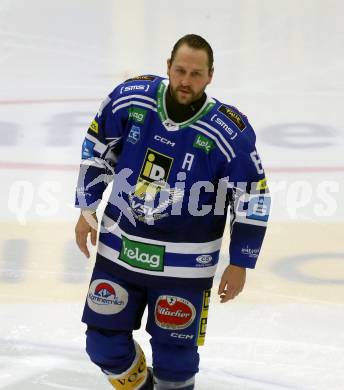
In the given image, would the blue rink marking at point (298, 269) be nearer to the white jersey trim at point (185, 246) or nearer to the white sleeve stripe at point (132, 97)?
the white jersey trim at point (185, 246)

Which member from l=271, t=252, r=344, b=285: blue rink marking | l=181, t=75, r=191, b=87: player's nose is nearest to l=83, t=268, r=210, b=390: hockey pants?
l=181, t=75, r=191, b=87: player's nose

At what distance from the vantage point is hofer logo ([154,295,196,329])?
2.80 metres

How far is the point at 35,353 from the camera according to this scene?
10.9 ft

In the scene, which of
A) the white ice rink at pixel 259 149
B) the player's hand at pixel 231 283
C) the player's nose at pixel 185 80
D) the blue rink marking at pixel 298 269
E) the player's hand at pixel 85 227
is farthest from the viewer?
the blue rink marking at pixel 298 269

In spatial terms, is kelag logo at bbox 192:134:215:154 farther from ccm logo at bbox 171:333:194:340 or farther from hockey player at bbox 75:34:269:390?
ccm logo at bbox 171:333:194:340

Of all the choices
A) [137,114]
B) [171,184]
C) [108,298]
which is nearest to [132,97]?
[137,114]

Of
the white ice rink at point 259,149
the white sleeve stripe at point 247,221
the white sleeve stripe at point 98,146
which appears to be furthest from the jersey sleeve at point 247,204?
the white ice rink at point 259,149

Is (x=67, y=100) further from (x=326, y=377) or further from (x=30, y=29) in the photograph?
(x=326, y=377)

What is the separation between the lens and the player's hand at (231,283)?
2.78 m

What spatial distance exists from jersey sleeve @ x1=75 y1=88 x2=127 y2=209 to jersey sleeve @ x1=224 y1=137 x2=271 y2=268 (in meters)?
0.35

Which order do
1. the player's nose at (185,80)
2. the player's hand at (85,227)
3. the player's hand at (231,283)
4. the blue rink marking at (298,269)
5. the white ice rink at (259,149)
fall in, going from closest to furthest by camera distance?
the player's nose at (185,80), the player's hand at (231,283), the player's hand at (85,227), the white ice rink at (259,149), the blue rink marking at (298,269)

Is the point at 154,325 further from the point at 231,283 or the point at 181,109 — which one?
the point at 181,109

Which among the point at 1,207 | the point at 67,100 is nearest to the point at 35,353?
the point at 1,207

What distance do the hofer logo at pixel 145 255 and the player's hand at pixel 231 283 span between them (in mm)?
179
